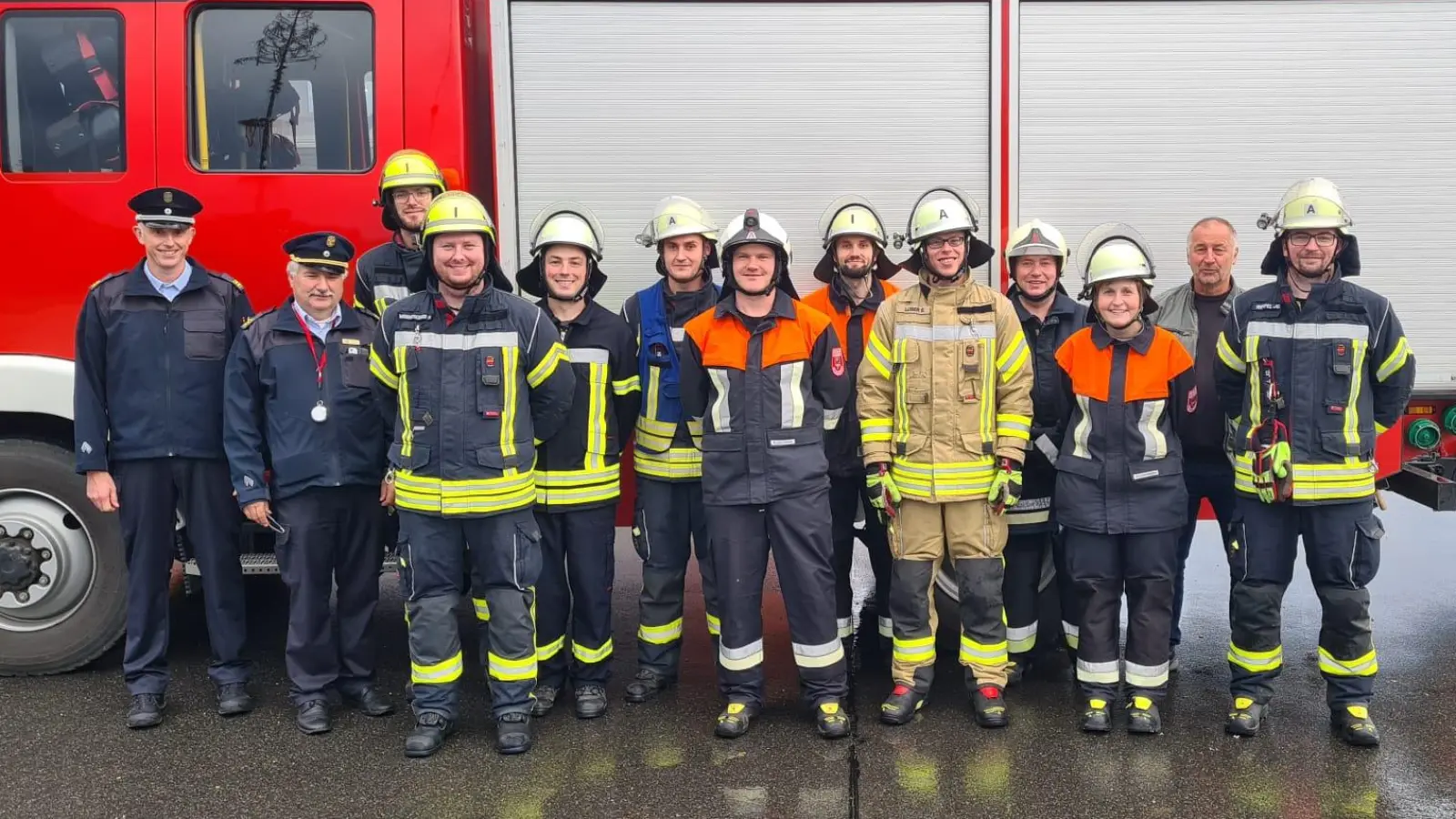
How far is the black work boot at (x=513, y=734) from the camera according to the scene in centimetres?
415

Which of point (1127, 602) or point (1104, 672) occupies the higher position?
point (1127, 602)

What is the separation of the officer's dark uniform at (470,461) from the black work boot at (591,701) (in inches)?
10.7

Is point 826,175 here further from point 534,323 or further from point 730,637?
point 730,637

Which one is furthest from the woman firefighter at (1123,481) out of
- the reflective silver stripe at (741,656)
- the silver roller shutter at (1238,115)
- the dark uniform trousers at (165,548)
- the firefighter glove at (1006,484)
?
the dark uniform trousers at (165,548)

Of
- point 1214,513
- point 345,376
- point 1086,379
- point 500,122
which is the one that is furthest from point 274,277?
point 1214,513

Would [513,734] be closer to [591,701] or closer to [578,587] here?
[591,701]

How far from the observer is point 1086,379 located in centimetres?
431

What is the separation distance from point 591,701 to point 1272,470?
8.43 ft

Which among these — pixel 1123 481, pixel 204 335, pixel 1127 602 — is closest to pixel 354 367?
pixel 204 335

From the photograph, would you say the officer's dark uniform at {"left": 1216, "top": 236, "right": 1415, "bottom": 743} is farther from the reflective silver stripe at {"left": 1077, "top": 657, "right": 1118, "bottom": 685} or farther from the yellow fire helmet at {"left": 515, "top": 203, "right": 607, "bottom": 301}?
the yellow fire helmet at {"left": 515, "top": 203, "right": 607, "bottom": 301}

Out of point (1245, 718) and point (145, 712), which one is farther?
point (145, 712)

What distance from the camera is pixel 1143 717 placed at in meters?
4.29

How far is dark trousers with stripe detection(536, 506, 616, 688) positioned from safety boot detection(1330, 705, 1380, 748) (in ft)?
8.65

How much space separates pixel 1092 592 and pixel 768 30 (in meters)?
2.56
